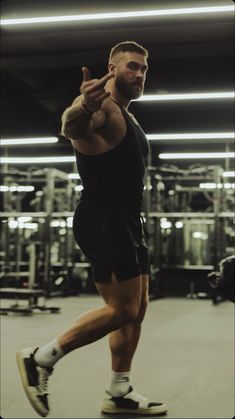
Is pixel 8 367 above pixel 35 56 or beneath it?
beneath

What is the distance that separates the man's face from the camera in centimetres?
194

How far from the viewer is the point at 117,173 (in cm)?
198

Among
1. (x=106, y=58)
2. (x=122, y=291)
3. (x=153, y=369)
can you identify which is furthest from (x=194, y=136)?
(x=122, y=291)

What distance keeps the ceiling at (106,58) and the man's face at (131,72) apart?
3562mm

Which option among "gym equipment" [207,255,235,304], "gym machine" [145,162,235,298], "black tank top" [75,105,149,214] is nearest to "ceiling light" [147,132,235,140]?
"gym machine" [145,162,235,298]

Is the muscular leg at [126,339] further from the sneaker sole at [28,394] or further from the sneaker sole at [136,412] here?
the sneaker sole at [28,394]

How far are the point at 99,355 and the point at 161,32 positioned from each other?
12.0ft

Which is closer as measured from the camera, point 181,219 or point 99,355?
point 99,355

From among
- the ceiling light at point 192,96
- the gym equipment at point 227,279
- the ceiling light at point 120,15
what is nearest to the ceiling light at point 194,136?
the ceiling light at point 192,96

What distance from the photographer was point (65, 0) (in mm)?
5453

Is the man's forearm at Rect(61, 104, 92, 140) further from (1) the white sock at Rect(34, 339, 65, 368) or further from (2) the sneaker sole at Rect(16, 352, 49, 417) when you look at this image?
(2) the sneaker sole at Rect(16, 352, 49, 417)

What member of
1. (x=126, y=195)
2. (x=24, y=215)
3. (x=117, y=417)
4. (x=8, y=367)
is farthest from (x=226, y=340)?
(x=24, y=215)

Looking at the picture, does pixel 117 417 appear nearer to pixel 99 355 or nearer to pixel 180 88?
pixel 99 355

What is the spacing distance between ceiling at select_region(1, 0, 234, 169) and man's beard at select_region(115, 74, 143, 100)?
3.56 metres
